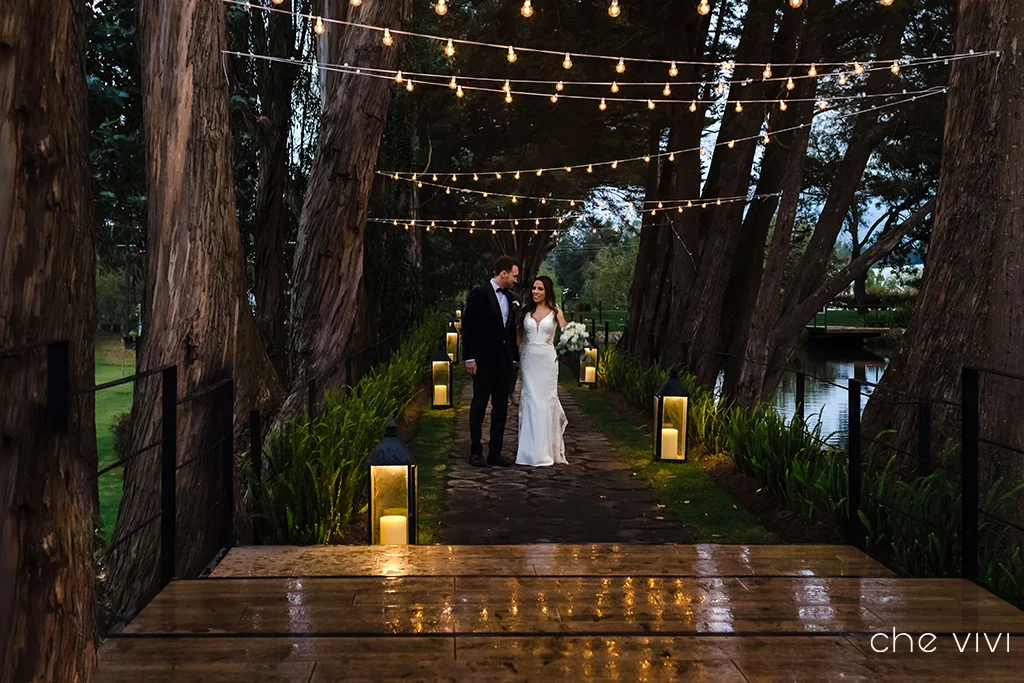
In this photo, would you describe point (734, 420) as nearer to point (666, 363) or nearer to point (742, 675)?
point (742, 675)

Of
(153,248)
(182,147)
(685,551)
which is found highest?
(182,147)

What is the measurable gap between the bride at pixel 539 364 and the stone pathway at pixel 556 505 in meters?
0.35

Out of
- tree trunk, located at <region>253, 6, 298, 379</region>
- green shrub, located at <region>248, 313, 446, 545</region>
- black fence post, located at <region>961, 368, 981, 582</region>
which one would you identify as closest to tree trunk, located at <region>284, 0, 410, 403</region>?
green shrub, located at <region>248, 313, 446, 545</region>

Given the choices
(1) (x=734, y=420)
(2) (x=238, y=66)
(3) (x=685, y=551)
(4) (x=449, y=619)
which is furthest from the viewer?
(2) (x=238, y=66)

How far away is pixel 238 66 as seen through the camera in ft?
60.8

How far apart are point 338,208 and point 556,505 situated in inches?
182

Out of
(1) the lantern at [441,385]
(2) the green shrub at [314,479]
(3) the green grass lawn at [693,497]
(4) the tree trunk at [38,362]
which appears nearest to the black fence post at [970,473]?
(3) the green grass lawn at [693,497]

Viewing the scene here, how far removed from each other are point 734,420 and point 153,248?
17.1ft

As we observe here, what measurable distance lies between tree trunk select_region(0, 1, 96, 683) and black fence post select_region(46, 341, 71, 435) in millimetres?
15

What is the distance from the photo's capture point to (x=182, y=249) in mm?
6453

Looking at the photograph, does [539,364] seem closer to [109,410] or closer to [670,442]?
[670,442]

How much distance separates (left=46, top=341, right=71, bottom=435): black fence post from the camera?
280 centimetres

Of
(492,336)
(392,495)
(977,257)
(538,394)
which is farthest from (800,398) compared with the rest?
(392,495)

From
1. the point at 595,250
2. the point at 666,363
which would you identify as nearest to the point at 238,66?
the point at 666,363
